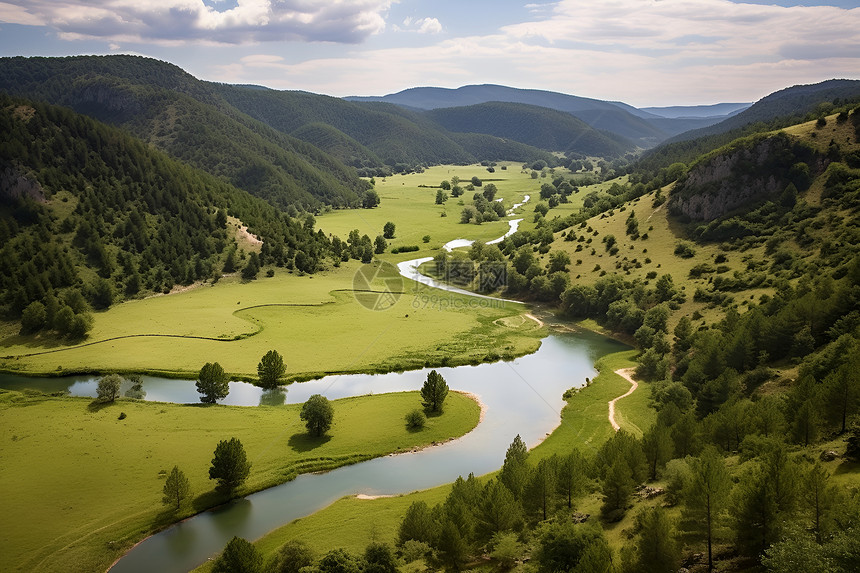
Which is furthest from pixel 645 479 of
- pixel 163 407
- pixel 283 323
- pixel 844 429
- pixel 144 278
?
pixel 144 278

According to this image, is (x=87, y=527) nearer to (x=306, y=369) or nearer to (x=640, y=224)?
(x=306, y=369)

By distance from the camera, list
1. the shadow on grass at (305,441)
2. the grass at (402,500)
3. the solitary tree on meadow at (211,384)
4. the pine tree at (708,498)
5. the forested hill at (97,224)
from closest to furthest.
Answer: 1. the pine tree at (708,498)
2. the grass at (402,500)
3. the shadow on grass at (305,441)
4. the solitary tree on meadow at (211,384)
5. the forested hill at (97,224)

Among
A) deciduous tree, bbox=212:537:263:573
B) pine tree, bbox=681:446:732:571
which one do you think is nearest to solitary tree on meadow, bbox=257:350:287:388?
deciduous tree, bbox=212:537:263:573

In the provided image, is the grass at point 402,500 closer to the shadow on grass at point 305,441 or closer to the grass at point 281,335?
the shadow on grass at point 305,441

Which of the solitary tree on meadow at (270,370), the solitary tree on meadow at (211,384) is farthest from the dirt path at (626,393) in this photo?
the solitary tree on meadow at (211,384)

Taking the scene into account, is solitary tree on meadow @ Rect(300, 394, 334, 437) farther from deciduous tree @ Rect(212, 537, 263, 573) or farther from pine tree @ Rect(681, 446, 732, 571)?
pine tree @ Rect(681, 446, 732, 571)
